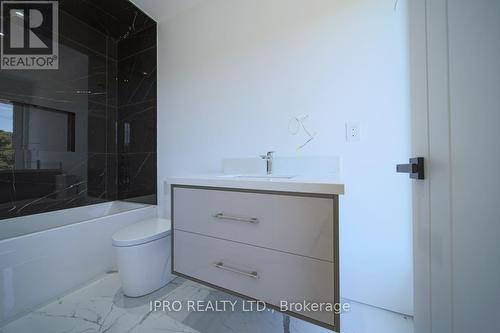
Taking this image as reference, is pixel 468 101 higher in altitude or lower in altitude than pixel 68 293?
higher

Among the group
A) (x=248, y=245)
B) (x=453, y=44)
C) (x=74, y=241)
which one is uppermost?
(x=453, y=44)

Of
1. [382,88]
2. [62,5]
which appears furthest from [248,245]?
[62,5]

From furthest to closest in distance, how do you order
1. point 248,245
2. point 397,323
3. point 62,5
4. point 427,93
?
point 62,5, point 397,323, point 248,245, point 427,93

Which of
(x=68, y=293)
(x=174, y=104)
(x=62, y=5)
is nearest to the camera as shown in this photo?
(x=68, y=293)

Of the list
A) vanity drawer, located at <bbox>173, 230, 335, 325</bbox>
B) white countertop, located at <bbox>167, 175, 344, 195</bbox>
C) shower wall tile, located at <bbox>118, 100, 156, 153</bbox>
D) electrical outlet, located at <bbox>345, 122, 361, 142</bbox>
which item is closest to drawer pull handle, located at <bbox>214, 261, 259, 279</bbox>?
vanity drawer, located at <bbox>173, 230, 335, 325</bbox>

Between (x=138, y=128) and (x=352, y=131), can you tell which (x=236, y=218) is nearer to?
(x=352, y=131)

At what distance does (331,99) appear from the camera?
4.20ft

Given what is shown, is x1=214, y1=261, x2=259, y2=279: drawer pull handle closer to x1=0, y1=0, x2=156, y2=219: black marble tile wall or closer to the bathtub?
the bathtub

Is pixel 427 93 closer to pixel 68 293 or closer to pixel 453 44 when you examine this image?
pixel 453 44

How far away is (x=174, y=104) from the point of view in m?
1.91

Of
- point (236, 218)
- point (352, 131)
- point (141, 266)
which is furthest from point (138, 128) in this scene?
point (352, 131)

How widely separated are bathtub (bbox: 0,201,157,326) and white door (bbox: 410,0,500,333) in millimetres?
1916

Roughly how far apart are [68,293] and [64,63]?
75.0 inches

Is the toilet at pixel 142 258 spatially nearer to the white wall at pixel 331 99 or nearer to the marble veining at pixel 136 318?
the marble veining at pixel 136 318
